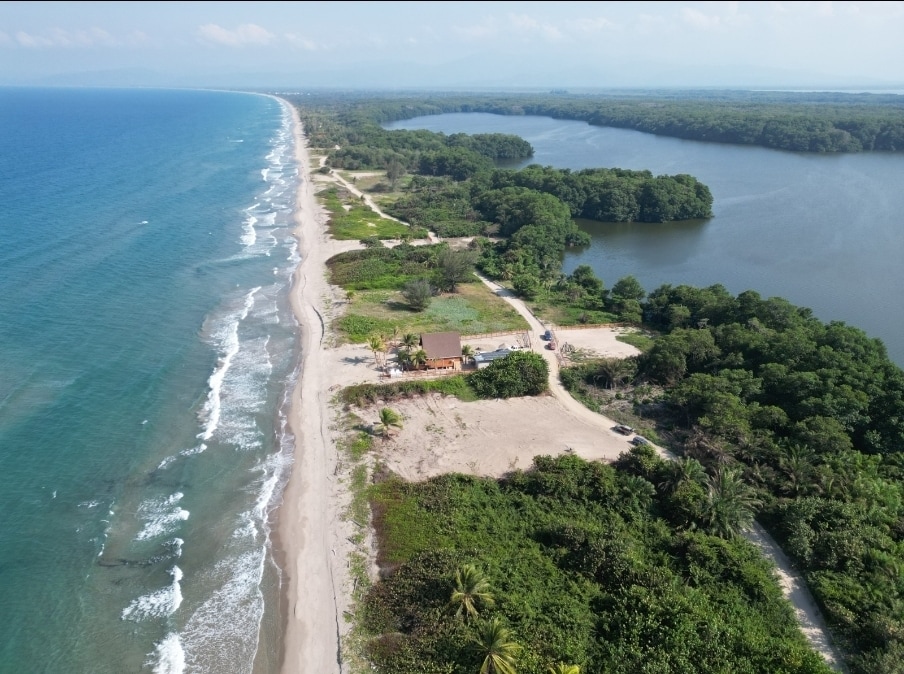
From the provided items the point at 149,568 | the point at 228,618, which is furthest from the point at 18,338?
the point at 228,618

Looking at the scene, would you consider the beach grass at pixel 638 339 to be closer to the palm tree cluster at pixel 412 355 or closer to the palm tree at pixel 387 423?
the palm tree cluster at pixel 412 355

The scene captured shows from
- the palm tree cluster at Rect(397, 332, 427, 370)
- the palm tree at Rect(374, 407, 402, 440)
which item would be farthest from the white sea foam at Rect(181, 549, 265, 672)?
the palm tree cluster at Rect(397, 332, 427, 370)

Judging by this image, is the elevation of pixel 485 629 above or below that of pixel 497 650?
below

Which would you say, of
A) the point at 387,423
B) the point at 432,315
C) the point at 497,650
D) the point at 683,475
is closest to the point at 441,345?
the point at 432,315

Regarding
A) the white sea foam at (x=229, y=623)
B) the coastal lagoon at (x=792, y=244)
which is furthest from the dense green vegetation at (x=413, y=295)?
the white sea foam at (x=229, y=623)

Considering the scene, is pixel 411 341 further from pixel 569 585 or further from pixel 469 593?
pixel 469 593

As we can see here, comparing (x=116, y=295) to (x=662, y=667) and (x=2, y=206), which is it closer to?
(x=2, y=206)
